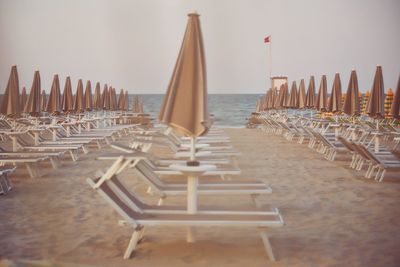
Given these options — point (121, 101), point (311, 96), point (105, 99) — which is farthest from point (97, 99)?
point (311, 96)

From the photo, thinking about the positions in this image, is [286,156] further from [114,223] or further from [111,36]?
[111,36]

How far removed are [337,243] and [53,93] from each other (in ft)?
33.2

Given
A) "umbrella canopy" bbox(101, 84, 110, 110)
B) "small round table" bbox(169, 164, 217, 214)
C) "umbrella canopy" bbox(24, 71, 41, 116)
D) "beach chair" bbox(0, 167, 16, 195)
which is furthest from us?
"umbrella canopy" bbox(101, 84, 110, 110)

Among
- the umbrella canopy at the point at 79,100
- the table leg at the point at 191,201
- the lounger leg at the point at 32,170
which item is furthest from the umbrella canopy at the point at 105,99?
the table leg at the point at 191,201

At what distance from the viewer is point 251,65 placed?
1836 inches

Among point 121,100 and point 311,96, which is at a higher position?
point 311,96

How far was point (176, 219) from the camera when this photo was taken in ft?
12.8

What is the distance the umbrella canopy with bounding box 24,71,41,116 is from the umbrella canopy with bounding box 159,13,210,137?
313 inches

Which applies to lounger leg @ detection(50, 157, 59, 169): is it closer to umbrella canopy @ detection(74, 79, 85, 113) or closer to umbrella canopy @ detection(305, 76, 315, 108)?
umbrella canopy @ detection(74, 79, 85, 113)

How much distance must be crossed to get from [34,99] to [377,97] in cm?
713

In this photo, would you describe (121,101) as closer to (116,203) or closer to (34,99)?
(34,99)

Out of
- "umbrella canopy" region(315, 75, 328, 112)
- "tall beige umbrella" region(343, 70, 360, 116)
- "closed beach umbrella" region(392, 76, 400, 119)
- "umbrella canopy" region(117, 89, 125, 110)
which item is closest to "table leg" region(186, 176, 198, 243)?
"closed beach umbrella" region(392, 76, 400, 119)

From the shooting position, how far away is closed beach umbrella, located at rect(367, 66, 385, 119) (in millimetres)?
9828

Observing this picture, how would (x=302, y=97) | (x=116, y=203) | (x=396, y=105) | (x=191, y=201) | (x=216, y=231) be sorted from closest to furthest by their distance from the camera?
(x=116, y=203)
(x=191, y=201)
(x=216, y=231)
(x=396, y=105)
(x=302, y=97)
